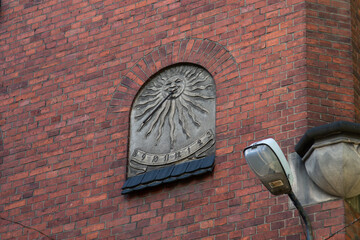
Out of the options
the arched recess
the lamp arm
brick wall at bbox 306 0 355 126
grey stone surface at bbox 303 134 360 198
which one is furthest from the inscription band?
the lamp arm

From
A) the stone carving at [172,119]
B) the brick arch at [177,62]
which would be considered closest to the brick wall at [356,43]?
the brick arch at [177,62]

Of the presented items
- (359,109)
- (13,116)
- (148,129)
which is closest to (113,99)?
(148,129)

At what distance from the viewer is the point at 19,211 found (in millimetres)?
11531

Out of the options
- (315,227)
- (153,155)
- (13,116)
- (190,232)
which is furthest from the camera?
(13,116)

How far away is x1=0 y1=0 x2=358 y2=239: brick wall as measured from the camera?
10266 mm

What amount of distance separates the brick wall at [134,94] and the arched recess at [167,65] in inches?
0.5

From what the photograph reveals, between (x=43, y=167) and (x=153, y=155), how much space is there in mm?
1369

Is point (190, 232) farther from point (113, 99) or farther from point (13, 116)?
point (13, 116)

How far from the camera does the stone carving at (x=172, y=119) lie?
35.8ft

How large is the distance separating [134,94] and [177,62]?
599 mm

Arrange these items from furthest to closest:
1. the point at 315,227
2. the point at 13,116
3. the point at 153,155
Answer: the point at 13,116 < the point at 153,155 < the point at 315,227

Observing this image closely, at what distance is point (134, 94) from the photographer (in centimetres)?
1148

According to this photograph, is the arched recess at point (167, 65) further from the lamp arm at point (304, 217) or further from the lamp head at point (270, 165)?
the lamp head at point (270, 165)

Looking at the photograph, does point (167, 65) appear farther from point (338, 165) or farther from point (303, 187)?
point (338, 165)
